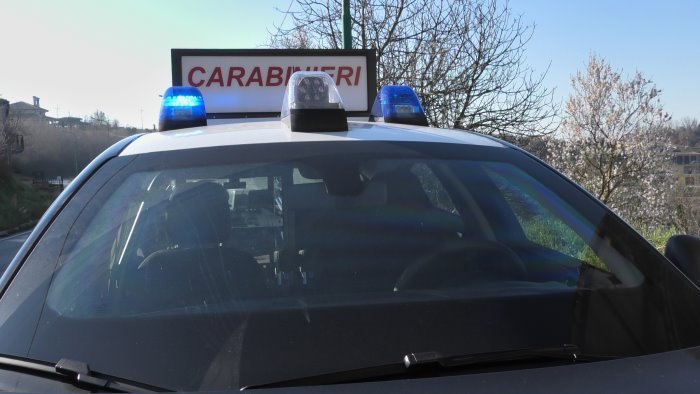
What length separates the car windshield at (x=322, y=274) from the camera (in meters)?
1.45

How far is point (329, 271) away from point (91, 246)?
2.20 feet

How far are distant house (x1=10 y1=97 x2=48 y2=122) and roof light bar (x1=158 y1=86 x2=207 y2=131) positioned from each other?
44866mm

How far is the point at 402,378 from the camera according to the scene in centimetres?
Answer: 138

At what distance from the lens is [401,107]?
2771 millimetres

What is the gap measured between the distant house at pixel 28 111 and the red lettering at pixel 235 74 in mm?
42666

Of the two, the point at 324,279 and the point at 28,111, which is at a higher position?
the point at 28,111

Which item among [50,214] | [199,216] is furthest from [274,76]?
[50,214]

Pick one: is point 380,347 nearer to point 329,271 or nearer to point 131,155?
point 329,271

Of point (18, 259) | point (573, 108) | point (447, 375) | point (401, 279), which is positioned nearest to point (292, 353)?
point (447, 375)

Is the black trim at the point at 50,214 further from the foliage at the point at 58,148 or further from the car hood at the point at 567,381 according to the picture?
the foliage at the point at 58,148

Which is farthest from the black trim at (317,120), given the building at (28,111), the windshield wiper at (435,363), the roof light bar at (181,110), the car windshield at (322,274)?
the building at (28,111)

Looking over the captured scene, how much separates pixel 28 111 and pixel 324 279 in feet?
182

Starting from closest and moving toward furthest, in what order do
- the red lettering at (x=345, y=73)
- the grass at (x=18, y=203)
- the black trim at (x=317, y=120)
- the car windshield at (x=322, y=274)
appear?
the car windshield at (x=322, y=274), the black trim at (x=317, y=120), the red lettering at (x=345, y=73), the grass at (x=18, y=203)

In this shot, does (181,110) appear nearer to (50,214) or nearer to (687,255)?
(50,214)
